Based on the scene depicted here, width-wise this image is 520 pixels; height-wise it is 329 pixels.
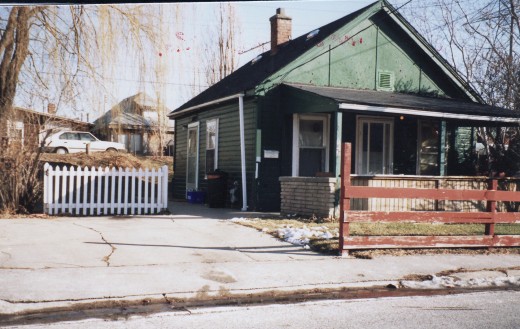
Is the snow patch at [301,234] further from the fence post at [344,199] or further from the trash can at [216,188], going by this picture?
the trash can at [216,188]

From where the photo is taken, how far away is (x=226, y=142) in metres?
16.8

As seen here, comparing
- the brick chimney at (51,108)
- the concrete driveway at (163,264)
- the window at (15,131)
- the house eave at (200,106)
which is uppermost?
the house eave at (200,106)

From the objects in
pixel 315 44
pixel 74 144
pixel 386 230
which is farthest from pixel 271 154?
pixel 74 144

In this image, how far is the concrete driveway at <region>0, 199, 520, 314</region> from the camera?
5.77 metres

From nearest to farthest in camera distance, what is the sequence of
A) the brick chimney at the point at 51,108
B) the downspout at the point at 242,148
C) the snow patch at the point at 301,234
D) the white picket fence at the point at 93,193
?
the snow patch at the point at 301,234 < the brick chimney at the point at 51,108 < the white picket fence at the point at 93,193 < the downspout at the point at 242,148

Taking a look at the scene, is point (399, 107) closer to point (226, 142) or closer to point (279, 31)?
point (226, 142)

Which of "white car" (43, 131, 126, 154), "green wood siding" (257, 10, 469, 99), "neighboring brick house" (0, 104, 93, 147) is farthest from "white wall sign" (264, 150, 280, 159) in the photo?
"white car" (43, 131, 126, 154)

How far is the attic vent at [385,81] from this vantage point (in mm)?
16031

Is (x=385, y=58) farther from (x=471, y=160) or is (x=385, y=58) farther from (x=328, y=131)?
(x=471, y=160)

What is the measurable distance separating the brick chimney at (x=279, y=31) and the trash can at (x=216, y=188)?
5.83 meters

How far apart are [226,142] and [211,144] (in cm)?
156

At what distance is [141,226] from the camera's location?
1071cm

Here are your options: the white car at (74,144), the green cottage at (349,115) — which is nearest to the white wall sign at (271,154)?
the green cottage at (349,115)

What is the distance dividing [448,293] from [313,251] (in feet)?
8.44
